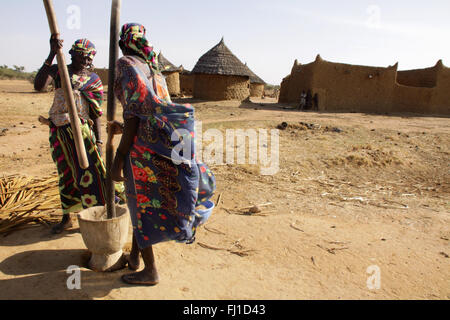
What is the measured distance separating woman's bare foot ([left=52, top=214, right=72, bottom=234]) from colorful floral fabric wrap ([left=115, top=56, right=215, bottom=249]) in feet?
4.32

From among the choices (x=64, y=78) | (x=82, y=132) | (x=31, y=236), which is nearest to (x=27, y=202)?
(x=31, y=236)

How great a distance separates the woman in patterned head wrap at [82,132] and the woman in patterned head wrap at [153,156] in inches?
34.2

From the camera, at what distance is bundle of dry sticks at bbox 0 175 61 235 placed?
10.3 feet

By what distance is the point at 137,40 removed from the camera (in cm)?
203

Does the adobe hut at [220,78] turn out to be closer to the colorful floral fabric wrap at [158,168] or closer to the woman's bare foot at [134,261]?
the woman's bare foot at [134,261]

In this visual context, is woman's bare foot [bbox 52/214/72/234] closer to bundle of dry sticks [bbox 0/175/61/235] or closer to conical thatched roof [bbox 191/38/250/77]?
bundle of dry sticks [bbox 0/175/61/235]

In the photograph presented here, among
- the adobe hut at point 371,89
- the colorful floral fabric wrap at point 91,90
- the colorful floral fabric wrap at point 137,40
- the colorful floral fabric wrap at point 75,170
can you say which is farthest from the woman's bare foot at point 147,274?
the adobe hut at point 371,89

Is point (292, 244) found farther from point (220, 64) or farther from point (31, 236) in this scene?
point (220, 64)

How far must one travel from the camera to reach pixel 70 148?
2920 millimetres

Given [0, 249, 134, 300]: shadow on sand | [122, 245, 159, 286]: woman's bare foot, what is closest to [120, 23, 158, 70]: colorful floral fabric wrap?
[122, 245, 159, 286]: woman's bare foot

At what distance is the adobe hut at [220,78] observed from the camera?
16.0 metres
